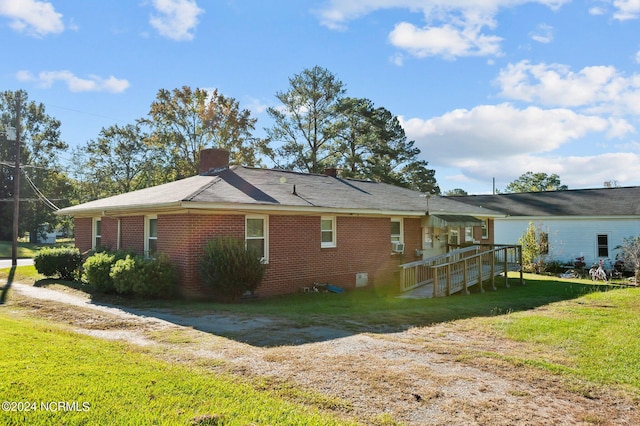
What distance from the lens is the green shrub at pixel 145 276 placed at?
11.9 m

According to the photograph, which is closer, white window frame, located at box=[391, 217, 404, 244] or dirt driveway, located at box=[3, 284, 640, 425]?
dirt driveway, located at box=[3, 284, 640, 425]

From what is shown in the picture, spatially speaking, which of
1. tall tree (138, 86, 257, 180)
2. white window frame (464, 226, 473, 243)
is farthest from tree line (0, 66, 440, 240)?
white window frame (464, 226, 473, 243)

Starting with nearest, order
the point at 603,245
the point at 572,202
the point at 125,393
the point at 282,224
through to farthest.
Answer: the point at 125,393 < the point at 282,224 < the point at 603,245 < the point at 572,202

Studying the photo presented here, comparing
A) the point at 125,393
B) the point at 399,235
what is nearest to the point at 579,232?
the point at 399,235

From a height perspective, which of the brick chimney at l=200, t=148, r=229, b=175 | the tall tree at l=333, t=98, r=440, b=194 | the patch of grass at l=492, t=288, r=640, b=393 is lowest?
the patch of grass at l=492, t=288, r=640, b=393

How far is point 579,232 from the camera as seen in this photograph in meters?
26.3

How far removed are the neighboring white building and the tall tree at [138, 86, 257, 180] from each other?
22.8 metres

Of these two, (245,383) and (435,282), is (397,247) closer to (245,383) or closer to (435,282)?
(435,282)

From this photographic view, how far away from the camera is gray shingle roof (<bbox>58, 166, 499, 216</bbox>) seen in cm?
1238

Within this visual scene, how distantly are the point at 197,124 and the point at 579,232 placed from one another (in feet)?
101

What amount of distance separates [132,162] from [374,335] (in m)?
47.6

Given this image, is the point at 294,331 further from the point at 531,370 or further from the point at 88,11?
the point at 88,11

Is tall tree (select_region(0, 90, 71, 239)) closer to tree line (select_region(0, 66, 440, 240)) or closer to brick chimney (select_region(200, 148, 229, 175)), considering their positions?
tree line (select_region(0, 66, 440, 240))

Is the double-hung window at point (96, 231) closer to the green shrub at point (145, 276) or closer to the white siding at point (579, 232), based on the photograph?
the green shrub at point (145, 276)
